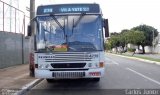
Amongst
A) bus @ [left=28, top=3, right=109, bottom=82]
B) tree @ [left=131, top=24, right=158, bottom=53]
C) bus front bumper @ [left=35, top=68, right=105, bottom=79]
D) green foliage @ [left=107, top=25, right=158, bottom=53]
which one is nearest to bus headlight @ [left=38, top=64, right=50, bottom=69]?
bus @ [left=28, top=3, right=109, bottom=82]

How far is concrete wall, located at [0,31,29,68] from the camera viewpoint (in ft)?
84.0

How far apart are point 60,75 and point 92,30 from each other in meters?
2.14

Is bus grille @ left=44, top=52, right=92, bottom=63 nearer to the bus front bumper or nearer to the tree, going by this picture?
the bus front bumper

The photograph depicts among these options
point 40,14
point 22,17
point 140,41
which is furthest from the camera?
point 140,41

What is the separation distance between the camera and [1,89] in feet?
46.0

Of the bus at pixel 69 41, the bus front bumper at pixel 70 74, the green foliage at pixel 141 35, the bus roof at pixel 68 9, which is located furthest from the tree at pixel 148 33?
the bus front bumper at pixel 70 74

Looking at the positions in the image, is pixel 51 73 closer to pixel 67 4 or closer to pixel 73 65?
pixel 73 65

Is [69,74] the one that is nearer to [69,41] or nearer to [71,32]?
[69,41]

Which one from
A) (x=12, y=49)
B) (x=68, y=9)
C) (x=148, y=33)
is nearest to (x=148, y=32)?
(x=148, y=33)

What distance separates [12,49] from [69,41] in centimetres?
1484

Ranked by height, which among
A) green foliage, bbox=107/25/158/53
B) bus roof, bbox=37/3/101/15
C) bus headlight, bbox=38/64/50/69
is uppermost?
green foliage, bbox=107/25/158/53

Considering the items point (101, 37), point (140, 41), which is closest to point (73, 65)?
point (101, 37)

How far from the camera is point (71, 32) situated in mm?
14570

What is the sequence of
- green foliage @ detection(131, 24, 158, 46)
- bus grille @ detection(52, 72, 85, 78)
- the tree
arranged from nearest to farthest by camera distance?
bus grille @ detection(52, 72, 85, 78), the tree, green foliage @ detection(131, 24, 158, 46)
